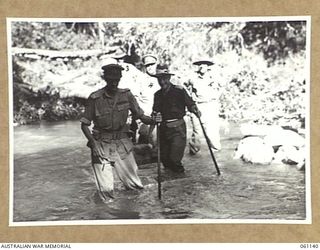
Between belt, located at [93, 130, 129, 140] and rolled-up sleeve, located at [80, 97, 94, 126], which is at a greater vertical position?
rolled-up sleeve, located at [80, 97, 94, 126]

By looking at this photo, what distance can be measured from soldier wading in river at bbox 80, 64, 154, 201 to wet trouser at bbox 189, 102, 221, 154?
12 centimetres

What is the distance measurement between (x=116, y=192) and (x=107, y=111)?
158mm

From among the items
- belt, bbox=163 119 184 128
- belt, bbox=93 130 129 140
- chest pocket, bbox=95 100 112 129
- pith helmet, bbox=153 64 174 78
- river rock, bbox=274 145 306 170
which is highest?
pith helmet, bbox=153 64 174 78

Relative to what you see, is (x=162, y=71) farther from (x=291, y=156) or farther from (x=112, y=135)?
(x=291, y=156)

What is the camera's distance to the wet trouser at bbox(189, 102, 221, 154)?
39.3 inches

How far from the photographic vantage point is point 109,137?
988 millimetres

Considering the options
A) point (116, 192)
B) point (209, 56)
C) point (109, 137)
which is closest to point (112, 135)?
point (109, 137)

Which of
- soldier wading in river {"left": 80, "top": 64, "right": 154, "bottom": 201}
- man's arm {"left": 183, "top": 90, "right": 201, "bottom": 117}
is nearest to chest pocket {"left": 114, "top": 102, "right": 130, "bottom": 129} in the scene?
soldier wading in river {"left": 80, "top": 64, "right": 154, "bottom": 201}

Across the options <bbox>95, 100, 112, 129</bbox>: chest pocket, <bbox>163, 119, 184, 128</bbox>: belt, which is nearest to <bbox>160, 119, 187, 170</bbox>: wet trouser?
<bbox>163, 119, 184, 128</bbox>: belt

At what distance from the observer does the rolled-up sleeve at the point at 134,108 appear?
3.25 ft

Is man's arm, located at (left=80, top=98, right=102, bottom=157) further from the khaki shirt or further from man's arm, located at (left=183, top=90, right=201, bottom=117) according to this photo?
man's arm, located at (left=183, top=90, right=201, bottom=117)

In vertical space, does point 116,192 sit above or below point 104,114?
below

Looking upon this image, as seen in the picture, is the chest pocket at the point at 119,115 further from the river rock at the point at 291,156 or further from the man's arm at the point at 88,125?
the river rock at the point at 291,156

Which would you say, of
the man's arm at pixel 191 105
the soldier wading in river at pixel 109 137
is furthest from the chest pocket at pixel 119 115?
the man's arm at pixel 191 105
